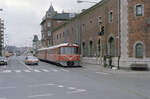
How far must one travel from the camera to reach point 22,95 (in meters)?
10.5

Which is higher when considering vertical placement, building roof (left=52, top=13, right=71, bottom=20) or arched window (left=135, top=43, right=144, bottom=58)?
building roof (left=52, top=13, right=71, bottom=20)

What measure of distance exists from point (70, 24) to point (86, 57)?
13.9 meters

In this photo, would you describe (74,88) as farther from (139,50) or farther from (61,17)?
(61,17)

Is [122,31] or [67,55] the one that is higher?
[122,31]

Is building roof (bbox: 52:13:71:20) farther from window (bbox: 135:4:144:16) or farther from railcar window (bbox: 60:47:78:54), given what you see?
window (bbox: 135:4:144:16)

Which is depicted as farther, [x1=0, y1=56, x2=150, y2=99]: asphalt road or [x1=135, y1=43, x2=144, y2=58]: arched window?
[x1=135, y1=43, x2=144, y2=58]: arched window

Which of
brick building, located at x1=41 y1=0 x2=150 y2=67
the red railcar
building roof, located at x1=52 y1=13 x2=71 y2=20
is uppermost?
building roof, located at x1=52 y1=13 x2=71 y2=20

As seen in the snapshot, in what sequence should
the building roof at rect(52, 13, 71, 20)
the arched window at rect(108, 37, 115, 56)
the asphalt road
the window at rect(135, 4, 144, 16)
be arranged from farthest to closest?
1. the building roof at rect(52, 13, 71, 20)
2. the arched window at rect(108, 37, 115, 56)
3. the window at rect(135, 4, 144, 16)
4. the asphalt road

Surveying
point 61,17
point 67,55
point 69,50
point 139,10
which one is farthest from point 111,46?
point 61,17

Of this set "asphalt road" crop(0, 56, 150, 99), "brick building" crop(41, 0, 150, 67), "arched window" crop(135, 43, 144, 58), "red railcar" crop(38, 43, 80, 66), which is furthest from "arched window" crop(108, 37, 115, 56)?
"asphalt road" crop(0, 56, 150, 99)

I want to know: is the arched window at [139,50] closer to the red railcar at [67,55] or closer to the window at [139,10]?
the window at [139,10]

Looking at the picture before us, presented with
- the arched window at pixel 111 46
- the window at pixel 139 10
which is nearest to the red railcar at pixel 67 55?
the arched window at pixel 111 46

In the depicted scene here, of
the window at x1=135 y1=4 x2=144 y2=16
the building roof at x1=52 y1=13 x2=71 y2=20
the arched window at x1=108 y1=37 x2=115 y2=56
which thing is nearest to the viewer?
the window at x1=135 y1=4 x2=144 y2=16

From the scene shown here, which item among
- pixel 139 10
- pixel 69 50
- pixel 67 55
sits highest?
pixel 139 10
